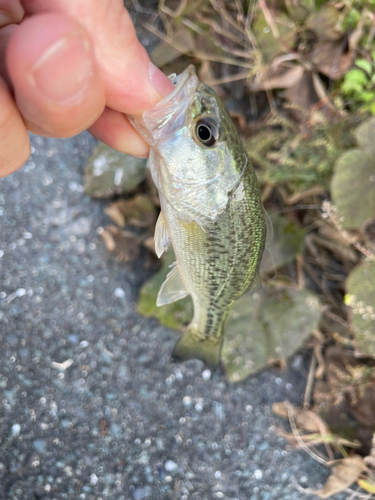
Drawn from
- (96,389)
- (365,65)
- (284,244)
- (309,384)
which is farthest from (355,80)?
(96,389)

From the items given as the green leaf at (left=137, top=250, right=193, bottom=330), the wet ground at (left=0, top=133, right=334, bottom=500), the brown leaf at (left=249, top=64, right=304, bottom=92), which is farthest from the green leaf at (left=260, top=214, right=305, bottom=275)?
the brown leaf at (left=249, top=64, right=304, bottom=92)

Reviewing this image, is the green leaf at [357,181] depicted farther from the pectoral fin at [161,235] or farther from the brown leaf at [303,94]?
the pectoral fin at [161,235]

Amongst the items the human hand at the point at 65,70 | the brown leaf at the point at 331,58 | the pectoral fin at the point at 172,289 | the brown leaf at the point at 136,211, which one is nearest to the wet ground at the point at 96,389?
the brown leaf at the point at 136,211

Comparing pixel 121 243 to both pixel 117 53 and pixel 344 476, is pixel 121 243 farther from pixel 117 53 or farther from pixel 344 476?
pixel 344 476

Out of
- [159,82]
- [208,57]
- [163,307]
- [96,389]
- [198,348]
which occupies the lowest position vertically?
[96,389]

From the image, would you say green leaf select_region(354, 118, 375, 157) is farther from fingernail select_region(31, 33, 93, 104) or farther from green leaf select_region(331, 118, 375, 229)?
fingernail select_region(31, 33, 93, 104)
